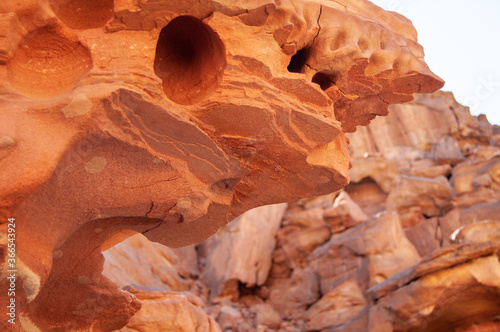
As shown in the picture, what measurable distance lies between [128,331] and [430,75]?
407 cm

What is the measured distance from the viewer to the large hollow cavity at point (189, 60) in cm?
280

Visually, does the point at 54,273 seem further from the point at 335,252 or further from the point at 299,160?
the point at 335,252

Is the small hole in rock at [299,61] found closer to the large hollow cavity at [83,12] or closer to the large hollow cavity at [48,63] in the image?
the large hollow cavity at [83,12]

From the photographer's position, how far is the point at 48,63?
2650 mm

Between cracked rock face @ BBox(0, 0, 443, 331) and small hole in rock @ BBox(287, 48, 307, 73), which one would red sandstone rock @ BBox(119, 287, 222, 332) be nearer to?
cracked rock face @ BBox(0, 0, 443, 331)

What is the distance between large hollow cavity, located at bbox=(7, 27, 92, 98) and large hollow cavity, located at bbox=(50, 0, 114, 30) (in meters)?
0.15

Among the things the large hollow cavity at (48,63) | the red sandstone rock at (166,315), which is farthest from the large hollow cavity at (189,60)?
the red sandstone rock at (166,315)

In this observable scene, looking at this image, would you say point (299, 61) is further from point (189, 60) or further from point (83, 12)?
point (83, 12)

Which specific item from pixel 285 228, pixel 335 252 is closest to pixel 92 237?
pixel 335 252

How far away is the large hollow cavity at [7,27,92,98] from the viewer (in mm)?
2535

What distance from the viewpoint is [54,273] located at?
3.19m

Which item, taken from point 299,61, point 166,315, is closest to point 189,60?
point 299,61

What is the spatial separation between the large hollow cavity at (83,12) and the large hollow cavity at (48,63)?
15 cm

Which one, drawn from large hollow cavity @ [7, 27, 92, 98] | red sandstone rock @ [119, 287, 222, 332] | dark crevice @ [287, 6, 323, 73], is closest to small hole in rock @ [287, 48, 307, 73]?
dark crevice @ [287, 6, 323, 73]
